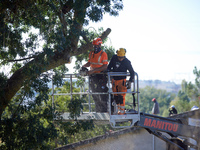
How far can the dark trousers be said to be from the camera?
8.91 m

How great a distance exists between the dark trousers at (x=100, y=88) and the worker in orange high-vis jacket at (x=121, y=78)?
0.37 metres

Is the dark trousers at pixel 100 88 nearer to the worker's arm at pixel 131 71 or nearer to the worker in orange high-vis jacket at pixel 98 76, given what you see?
the worker in orange high-vis jacket at pixel 98 76

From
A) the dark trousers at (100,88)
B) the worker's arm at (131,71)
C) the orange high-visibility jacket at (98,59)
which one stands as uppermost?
the orange high-visibility jacket at (98,59)

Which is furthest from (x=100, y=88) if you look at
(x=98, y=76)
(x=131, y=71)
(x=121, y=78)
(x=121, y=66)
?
(x=131, y=71)

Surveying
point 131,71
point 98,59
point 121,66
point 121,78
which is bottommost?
point 121,78

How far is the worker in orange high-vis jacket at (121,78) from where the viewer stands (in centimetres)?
838

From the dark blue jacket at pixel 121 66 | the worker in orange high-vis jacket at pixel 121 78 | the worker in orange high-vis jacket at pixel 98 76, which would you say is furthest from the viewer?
the worker in orange high-vis jacket at pixel 98 76

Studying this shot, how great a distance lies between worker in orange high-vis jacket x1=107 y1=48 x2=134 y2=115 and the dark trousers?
37 centimetres

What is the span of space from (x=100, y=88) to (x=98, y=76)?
0.36 meters

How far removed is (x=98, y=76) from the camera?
9039 mm

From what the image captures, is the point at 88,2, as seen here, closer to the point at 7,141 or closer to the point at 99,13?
the point at 99,13

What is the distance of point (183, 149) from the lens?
31.4ft

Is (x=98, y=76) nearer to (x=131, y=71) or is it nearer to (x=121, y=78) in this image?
(x=121, y=78)

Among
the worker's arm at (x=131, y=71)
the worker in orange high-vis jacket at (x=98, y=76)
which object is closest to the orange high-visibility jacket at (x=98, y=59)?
the worker in orange high-vis jacket at (x=98, y=76)
